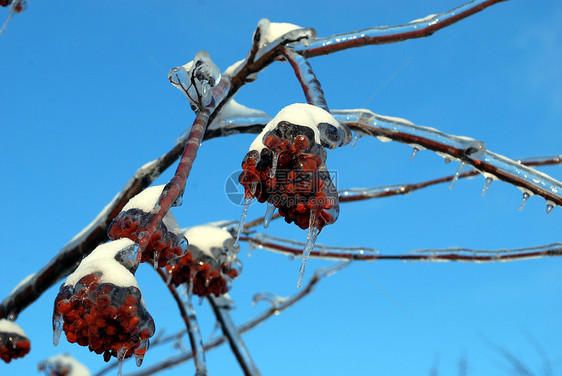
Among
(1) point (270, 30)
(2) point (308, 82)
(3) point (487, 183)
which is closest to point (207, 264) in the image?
(1) point (270, 30)

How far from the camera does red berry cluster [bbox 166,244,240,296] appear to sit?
9.70 feet

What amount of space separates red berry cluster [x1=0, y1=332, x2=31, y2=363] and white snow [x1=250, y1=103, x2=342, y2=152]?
2706mm

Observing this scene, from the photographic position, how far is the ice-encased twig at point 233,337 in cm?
339

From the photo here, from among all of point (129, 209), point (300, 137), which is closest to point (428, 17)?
point (300, 137)

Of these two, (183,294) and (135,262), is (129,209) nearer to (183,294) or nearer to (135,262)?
(135,262)

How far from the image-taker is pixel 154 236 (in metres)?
1.26

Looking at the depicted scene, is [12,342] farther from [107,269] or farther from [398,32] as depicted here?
[398,32]

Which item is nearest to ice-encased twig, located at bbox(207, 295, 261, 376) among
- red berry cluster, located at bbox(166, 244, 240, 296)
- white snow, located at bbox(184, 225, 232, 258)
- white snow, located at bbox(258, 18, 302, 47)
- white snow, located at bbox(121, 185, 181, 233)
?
red berry cluster, located at bbox(166, 244, 240, 296)

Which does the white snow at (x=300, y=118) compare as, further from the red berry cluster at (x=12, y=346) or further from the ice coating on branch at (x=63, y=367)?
the ice coating on branch at (x=63, y=367)

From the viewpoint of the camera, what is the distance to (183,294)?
12.0ft

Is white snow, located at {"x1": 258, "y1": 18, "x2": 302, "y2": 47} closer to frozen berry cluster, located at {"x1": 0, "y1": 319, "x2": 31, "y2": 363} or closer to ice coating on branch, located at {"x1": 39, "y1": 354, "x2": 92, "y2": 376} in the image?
frozen berry cluster, located at {"x1": 0, "y1": 319, "x2": 31, "y2": 363}

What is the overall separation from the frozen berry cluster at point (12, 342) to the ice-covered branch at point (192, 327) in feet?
2.98

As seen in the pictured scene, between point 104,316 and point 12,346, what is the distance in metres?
2.67

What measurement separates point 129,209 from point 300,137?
0.48 meters
